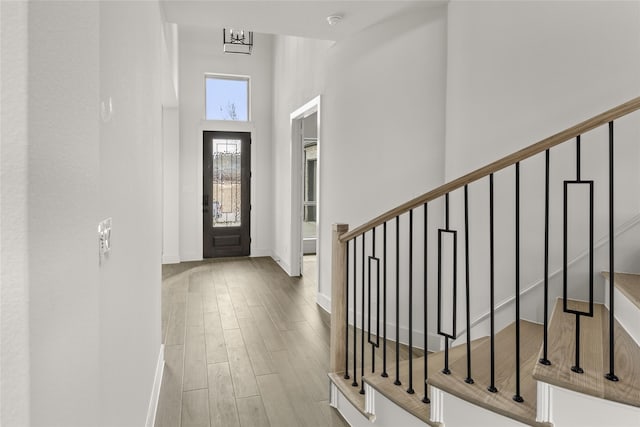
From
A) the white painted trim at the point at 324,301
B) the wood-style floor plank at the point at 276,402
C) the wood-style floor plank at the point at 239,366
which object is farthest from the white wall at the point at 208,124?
the wood-style floor plank at the point at 276,402

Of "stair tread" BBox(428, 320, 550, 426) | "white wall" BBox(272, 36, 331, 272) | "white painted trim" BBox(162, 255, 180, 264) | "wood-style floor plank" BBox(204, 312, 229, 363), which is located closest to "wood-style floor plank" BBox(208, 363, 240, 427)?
"wood-style floor plank" BBox(204, 312, 229, 363)

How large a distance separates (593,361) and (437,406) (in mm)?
659

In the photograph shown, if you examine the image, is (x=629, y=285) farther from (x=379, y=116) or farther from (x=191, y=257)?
(x=191, y=257)

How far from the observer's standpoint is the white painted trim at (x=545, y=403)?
5.03ft

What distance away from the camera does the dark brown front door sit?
7125mm

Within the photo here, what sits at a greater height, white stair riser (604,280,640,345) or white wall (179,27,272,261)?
white wall (179,27,272,261)

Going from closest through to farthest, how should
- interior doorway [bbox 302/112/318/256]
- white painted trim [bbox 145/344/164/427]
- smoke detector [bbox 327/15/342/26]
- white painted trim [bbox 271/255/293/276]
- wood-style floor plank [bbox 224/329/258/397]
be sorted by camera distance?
1. white painted trim [bbox 145/344/164/427]
2. wood-style floor plank [bbox 224/329/258/397]
3. smoke detector [bbox 327/15/342/26]
4. white painted trim [bbox 271/255/293/276]
5. interior doorway [bbox 302/112/318/256]

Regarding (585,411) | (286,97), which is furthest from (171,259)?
(585,411)

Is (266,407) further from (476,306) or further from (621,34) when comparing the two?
(621,34)

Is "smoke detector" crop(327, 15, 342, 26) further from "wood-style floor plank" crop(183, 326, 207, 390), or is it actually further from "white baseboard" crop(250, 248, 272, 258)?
"white baseboard" crop(250, 248, 272, 258)

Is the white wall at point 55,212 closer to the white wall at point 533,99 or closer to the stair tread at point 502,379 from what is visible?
the stair tread at point 502,379

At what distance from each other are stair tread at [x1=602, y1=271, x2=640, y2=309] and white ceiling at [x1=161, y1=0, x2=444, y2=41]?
2.24m

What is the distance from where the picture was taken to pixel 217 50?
7.05 metres

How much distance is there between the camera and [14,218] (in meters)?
0.53
